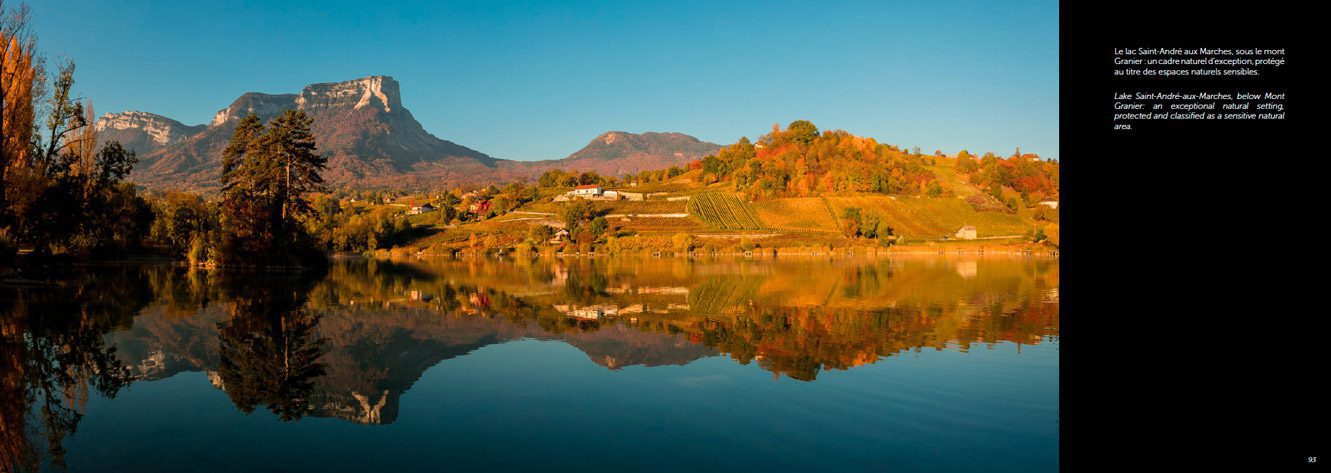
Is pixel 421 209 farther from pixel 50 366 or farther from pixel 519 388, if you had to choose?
pixel 519 388

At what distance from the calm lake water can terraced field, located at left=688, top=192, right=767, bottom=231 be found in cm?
10113

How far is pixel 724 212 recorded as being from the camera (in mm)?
140125

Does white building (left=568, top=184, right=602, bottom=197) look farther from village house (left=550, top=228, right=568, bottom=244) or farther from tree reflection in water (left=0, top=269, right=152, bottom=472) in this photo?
tree reflection in water (left=0, top=269, right=152, bottom=472)

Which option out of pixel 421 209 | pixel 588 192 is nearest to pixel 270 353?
pixel 588 192

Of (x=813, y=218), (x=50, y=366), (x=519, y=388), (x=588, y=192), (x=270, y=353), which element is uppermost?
(x=588, y=192)

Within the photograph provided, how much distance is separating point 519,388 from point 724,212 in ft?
419

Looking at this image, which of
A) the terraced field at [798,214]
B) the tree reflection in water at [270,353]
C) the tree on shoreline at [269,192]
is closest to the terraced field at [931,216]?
the terraced field at [798,214]

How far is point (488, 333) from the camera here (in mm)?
21172

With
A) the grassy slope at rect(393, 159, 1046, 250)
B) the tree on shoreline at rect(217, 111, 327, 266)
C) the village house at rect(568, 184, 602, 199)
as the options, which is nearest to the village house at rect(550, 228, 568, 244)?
the grassy slope at rect(393, 159, 1046, 250)

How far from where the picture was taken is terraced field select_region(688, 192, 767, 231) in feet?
420
